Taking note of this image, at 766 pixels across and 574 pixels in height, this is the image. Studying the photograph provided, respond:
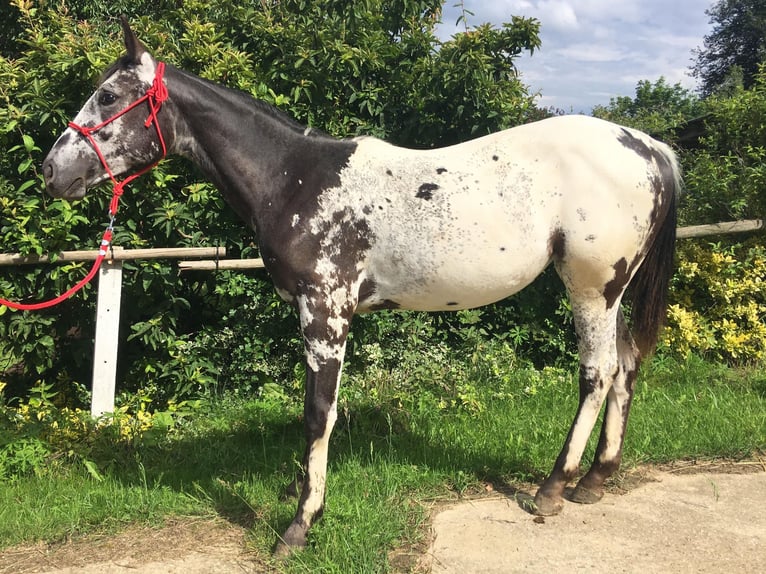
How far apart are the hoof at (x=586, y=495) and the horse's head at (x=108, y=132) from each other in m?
2.95

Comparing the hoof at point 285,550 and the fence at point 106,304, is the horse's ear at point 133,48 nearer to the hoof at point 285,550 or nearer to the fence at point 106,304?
the fence at point 106,304

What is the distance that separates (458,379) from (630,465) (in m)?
1.46

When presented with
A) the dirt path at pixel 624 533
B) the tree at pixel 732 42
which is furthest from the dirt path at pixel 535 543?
the tree at pixel 732 42

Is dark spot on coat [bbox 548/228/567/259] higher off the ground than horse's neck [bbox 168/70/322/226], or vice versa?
horse's neck [bbox 168/70/322/226]

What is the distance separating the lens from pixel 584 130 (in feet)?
9.75

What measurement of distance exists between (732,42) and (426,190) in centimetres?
3457

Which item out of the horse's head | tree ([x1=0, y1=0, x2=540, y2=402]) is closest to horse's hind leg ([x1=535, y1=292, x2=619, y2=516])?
tree ([x1=0, y1=0, x2=540, y2=402])

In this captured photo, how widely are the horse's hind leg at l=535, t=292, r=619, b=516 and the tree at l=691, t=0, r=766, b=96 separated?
2984cm

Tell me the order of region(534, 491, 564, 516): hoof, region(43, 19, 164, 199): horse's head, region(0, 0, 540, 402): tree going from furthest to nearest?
1. region(0, 0, 540, 402): tree
2. region(534, 491, 564, 516): hoof
3. region(43, 19, 164, 199): horse's head

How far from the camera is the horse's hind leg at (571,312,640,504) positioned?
127 inches

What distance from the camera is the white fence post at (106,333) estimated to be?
12.8ft

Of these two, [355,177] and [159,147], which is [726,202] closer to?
[355,177]

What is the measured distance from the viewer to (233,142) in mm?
2865

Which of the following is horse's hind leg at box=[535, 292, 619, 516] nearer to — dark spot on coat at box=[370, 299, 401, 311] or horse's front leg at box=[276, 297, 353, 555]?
dark spot on coat at box=[370, 299, 401, 311]
